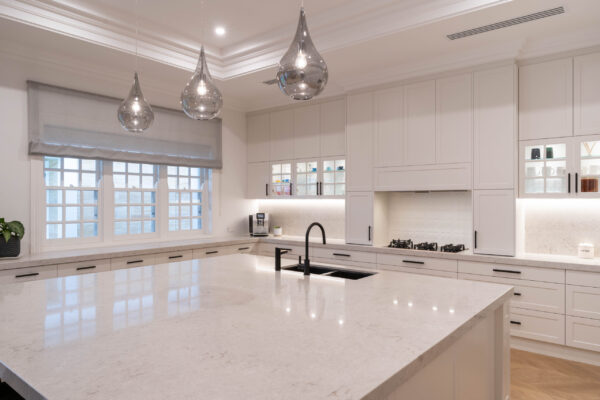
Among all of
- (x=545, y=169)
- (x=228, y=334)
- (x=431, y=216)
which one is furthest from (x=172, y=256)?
(x=545, y=169)

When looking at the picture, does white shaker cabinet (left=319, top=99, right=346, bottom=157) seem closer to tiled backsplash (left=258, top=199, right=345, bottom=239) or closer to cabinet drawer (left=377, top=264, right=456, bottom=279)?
tiled backsplash (left=258, top=199, right=345, bottom=239)

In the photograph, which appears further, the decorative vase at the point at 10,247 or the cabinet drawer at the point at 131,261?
the cabinet drawer at the point at 131,261

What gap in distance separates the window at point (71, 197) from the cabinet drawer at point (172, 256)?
805mm

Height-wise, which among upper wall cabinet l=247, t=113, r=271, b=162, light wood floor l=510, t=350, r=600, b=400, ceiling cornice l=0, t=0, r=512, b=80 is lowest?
light wood floor l=510, t=350, r=600, b=400

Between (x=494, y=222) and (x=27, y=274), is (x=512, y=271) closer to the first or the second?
(x=494, y=222)

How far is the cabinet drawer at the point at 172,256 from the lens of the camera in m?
4.36

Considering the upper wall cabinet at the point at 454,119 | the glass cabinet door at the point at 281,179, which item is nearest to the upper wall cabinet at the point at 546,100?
the upper wall cabinet at the point at 454,119

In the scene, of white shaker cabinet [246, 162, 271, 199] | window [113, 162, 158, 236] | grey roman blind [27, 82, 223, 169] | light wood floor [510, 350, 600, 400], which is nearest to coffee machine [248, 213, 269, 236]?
white shaker cabinet [246, 162, 271, 199]

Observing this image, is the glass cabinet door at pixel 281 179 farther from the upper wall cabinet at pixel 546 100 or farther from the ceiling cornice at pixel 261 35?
the upper wall cabinet at pixel 546 100

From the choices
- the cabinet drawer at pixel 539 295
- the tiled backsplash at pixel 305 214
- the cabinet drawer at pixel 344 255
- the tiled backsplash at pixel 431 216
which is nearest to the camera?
the cabinet drawer at pixel 539 295

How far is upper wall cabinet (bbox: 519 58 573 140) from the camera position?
3.56m

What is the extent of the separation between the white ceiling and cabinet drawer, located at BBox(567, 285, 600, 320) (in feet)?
6.89

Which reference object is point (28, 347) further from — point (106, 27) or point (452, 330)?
point (106, 27)

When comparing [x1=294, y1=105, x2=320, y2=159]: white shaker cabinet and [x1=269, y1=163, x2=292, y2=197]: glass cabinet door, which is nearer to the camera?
[x1=294, y1=105, x2=320, y2=159]: white shaker cabinet
